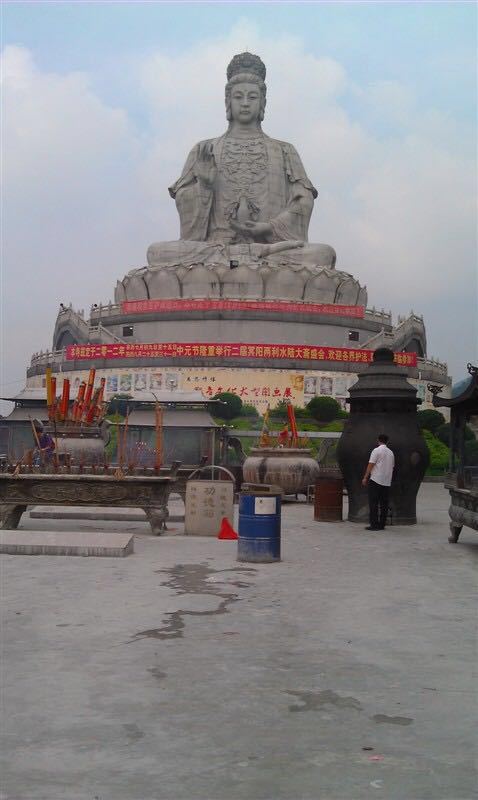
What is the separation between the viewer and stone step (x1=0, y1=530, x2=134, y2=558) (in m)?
8.47

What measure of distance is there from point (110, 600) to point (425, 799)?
366 centimetres

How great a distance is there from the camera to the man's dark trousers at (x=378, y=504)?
1112 centimetres

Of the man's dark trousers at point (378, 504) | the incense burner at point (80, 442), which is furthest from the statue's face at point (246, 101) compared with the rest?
the man's dark trousers at point (378, 504)

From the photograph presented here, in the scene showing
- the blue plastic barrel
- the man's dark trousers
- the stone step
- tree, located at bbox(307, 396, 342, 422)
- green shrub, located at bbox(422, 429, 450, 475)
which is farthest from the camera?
tree, located at bbox(307, 396, 342, 422)

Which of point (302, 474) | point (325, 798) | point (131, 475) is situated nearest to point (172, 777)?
point (325, 798)

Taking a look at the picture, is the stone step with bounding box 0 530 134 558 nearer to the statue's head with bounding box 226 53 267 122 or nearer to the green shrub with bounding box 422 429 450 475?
the green shrub with bounding box 422 429 450 475

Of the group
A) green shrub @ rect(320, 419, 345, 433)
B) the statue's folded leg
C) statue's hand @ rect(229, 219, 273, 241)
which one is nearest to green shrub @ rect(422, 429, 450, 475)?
green shrub @ rect(320, 419, 345, 433)

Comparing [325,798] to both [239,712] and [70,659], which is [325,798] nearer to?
[239,712]

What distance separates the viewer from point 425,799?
2.89 meters

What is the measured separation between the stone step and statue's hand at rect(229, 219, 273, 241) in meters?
29.4

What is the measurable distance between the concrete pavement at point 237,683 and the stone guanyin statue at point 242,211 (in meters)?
29.1

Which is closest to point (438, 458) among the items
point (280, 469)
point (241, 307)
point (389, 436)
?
point (280, 469)

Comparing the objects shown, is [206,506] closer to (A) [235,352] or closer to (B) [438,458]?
(B) [438,458]

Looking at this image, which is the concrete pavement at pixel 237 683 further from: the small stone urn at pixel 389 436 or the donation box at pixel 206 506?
the small stone urn at pixel 389 436
